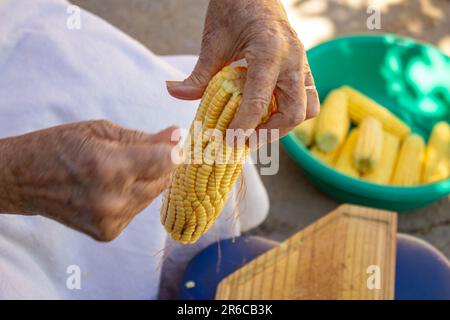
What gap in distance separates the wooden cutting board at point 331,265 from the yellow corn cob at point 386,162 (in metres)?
0.70

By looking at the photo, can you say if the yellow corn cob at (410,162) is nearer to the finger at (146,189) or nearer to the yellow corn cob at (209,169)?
the yellow corn cob at (209,169)

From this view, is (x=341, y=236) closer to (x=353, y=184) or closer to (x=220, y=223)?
(x=220, y=223)

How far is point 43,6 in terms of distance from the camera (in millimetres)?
1660

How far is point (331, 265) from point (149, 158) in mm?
916

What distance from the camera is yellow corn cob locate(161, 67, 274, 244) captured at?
3.53 feet

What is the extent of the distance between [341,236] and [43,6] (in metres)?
1.09

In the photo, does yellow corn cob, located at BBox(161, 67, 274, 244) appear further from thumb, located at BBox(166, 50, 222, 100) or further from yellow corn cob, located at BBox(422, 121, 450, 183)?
yellow corn cob, located at BBox(422, 121, 450, 183)

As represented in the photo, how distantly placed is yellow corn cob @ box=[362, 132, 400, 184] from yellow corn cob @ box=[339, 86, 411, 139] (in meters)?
0.04

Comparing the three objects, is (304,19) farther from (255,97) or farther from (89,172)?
(89,172)

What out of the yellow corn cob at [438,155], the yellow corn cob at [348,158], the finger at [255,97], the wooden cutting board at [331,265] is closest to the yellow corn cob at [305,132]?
the yellow corn cob at [348,158]

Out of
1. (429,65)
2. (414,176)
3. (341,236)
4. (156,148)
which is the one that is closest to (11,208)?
(156,148)

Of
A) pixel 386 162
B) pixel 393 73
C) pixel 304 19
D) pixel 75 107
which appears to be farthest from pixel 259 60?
pixel 304 19

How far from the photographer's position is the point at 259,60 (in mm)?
1083

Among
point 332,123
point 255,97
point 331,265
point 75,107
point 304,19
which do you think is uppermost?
point 304,19
